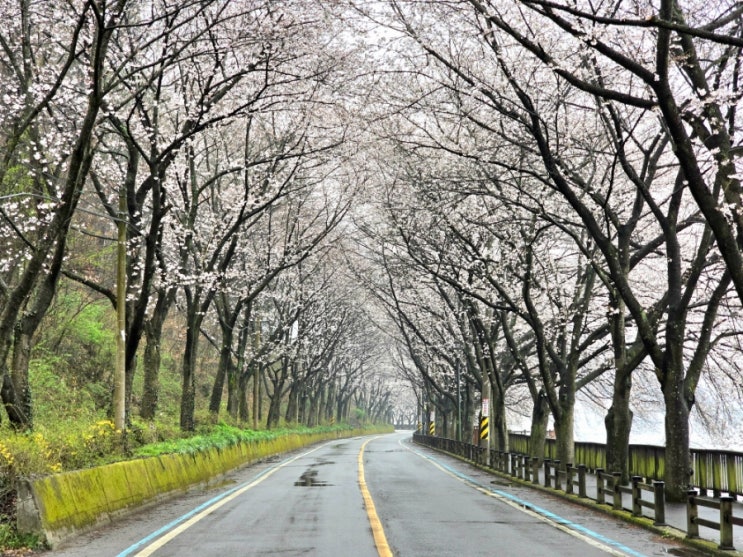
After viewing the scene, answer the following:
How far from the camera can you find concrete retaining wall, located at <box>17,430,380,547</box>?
364 inches

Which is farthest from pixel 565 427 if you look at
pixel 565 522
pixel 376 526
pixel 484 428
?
pixel 376 526

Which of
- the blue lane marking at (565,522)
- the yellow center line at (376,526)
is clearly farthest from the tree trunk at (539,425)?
the yellow center line at (376,526)

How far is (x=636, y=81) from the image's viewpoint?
17.2 m

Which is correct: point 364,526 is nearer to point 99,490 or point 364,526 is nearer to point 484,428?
point 99,490

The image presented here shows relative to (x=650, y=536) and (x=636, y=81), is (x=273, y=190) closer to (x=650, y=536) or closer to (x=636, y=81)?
(x=636, y=81)

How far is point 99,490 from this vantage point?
38.4 ft

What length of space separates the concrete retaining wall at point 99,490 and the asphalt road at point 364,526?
274mm

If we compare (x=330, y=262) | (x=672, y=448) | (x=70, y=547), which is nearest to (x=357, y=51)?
(x=672, y=448)

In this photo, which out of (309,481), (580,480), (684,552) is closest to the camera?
(684,552)

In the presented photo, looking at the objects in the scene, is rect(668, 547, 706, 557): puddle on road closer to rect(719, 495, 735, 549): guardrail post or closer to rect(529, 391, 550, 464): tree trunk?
rect(719, 495, 735, 549): guardrail post

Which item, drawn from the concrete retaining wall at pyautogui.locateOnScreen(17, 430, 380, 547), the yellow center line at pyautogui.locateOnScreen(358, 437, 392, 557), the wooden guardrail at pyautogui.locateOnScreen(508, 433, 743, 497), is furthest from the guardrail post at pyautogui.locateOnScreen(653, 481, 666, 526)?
the concrete retaining wall at pyautogui.locateOnScreen(17, 430, 380, 547)

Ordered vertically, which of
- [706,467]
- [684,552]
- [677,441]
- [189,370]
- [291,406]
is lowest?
[684,552]

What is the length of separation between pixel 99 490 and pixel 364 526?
411cm

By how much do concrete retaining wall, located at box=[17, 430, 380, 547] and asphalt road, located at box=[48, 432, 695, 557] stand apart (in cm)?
27
